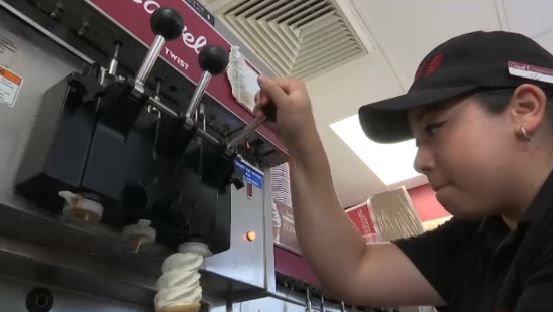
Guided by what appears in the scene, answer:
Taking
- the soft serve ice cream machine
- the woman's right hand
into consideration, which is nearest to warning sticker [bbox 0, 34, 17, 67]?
the soft serve ice cream machine

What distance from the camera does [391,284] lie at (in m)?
0.74

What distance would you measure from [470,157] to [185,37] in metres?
0.47

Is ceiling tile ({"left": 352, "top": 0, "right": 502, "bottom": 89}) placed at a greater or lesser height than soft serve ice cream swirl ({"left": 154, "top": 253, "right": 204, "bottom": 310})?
greater

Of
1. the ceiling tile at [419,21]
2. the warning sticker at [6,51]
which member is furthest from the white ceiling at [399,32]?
the warning sticker at [6,51]

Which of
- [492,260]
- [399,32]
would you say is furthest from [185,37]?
[399,32]

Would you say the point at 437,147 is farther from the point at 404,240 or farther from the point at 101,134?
the point at 101,134

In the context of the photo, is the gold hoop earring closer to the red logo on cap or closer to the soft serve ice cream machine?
the red logo on cap

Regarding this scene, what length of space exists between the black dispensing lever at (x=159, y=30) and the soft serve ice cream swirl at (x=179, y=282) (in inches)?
8.8

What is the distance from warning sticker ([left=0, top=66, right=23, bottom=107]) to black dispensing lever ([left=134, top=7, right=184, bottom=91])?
0.14 metres

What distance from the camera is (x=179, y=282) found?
0.53m

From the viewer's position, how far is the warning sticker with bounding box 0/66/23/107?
50 cm

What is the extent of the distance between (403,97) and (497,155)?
138 mm

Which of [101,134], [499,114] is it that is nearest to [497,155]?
[499,114]

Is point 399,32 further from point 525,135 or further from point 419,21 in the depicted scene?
point 525,135
